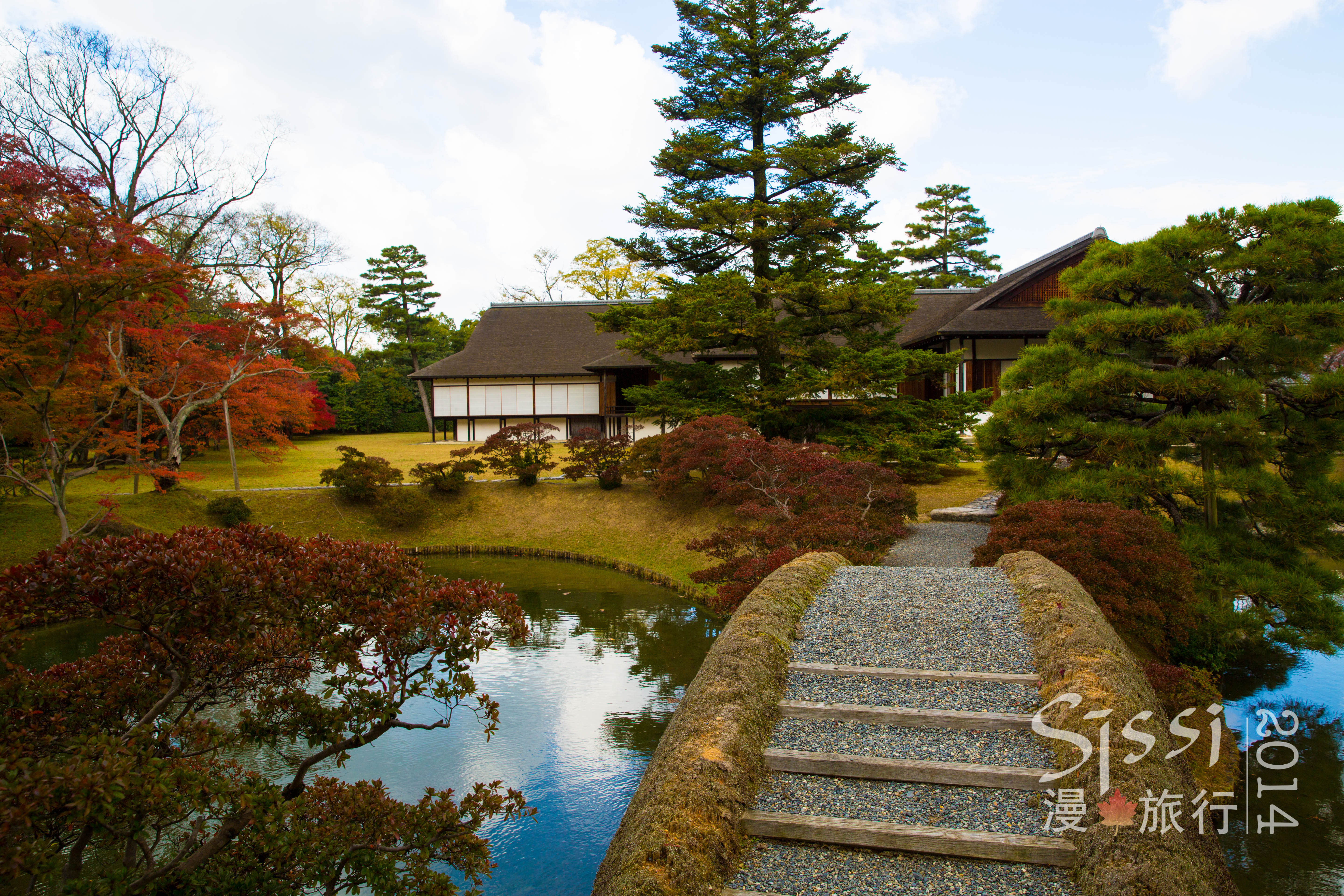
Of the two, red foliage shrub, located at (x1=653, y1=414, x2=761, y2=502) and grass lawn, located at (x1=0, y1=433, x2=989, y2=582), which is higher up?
red foliage shrub, located at (x1=653, y1=414, x2=761, y2=502)

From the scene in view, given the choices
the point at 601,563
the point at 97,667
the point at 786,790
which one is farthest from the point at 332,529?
the point at 786,790

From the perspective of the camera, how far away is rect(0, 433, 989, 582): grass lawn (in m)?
13.2

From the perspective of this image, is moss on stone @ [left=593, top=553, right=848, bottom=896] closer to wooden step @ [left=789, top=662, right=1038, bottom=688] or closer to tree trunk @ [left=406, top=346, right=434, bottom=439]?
wooden step @ [left=789, top=662, right=1038, bottom=688]

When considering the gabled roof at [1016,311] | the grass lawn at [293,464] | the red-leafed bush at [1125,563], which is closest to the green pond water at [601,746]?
the red-leafed bush at [1125,563]

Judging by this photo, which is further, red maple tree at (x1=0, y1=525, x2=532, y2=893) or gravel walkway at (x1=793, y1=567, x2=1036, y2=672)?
gravel walkway at (x1=793, y1=567, x2=1036, y2=672)

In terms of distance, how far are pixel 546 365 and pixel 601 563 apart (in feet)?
41.0

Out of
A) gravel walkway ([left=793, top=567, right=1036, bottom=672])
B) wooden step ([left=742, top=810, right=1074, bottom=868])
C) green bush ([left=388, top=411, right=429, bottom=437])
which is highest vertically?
green bush ([left=388, top=411, right=429, bottom=437])

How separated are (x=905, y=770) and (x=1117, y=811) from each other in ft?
2.80

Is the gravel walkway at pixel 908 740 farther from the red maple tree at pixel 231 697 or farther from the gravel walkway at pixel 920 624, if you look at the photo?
the red maple tree at pixel 231 697

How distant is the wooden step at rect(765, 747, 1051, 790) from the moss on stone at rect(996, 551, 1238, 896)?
6.5 inches

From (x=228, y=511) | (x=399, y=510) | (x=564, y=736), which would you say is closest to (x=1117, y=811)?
(x=564, y=736)

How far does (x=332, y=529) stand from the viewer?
14906mm

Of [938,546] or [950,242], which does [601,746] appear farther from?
[950,242]

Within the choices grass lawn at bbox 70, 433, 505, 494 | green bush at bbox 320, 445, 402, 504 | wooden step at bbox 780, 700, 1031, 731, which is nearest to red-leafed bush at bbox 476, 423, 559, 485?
grass lawn at bbox 70, 433, 505, 494
